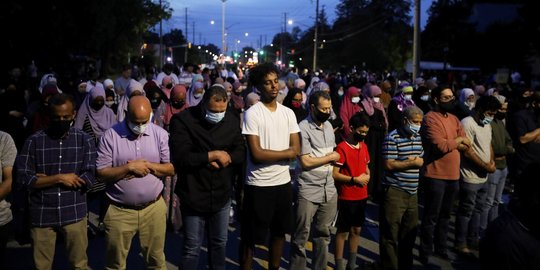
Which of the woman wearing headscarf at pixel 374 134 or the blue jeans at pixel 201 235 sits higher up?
the woman wearing headscarf at pixel 374 134

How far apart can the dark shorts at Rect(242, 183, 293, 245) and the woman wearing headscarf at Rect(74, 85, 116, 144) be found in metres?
3.43

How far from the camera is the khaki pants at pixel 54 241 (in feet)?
15.8

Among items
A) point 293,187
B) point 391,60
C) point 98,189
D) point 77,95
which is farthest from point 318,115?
point 391,60

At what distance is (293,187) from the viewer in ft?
19.2

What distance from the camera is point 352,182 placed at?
596cm

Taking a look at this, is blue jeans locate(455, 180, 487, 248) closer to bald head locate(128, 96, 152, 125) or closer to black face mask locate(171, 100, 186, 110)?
black face mask locate(171, 100, 186, 110)

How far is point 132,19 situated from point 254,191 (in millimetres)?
34407

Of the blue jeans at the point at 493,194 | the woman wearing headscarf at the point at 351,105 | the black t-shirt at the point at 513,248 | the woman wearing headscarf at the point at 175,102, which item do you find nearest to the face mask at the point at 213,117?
the black t-shirt at the point at 513,248

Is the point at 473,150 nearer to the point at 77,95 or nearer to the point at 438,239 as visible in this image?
the point at 438,239

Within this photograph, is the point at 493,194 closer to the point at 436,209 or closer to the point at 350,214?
the point at 436,209

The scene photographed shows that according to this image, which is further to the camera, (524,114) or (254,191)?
(524,114)

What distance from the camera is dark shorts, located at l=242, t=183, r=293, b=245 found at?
5129 millimetres

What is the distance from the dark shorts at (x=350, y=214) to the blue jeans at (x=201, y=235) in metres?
1.48

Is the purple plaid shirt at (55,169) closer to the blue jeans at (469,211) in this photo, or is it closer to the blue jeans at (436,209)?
the blue jeans at (436,209)
